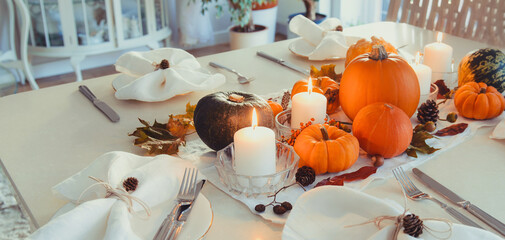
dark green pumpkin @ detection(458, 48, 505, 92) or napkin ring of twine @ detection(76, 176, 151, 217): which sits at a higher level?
dark green pumpkin @ detection(458, 48, 505, 92)

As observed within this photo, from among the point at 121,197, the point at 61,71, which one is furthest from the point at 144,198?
the point at 61,71

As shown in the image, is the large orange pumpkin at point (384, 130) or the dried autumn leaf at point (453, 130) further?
the dried autumn leaf at point (453, 130)

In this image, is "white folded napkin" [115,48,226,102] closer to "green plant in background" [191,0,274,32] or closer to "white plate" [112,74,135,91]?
"white plate" [112,74,135,91]

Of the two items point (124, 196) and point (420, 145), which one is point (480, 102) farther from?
point (124, 196)

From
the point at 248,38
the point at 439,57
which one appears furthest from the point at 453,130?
the point at 248,38

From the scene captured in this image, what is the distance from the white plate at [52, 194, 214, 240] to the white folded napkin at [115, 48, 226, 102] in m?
0.46

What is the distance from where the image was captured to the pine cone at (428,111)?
104 centimetres

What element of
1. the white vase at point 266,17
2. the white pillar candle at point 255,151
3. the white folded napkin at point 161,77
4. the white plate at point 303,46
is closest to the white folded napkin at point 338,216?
the white pillar candle at point 255,151

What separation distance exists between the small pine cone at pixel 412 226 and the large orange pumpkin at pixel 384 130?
27 cm

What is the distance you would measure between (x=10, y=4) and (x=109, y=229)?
282 cm

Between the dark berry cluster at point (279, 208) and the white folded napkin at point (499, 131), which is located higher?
the white folded napkin at point (499, 131)

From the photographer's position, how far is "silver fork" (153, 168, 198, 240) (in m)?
0.71

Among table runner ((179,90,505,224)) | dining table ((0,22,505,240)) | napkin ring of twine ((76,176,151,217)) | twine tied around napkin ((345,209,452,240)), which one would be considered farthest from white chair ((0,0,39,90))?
twine tied around napkin ((345,209,452,240))

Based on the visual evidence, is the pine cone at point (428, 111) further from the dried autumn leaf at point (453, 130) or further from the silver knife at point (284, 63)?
the silver knife at point (284, 63)
